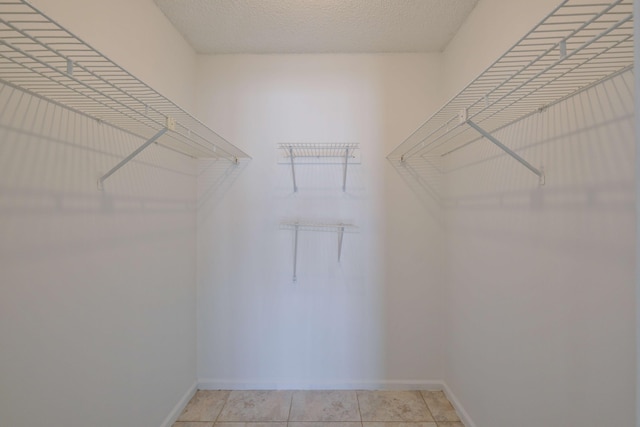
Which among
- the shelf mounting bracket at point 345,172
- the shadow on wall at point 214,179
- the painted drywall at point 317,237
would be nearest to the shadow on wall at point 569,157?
the painted drywall at point 317,237

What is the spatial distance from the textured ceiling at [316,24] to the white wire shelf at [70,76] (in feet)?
2.23

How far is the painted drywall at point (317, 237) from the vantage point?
84.4 inches

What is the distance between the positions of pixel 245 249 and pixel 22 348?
1.31 meters

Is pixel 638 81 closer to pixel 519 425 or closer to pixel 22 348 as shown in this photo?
pixel 519 425

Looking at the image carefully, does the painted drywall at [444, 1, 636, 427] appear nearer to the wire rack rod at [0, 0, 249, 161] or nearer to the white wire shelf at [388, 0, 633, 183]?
the white wire shelf at [388, 0, 633, 183]

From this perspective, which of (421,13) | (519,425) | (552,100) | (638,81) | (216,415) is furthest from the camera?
(216,415)

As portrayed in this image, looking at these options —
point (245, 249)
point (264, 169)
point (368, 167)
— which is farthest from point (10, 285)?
point (368, 167)

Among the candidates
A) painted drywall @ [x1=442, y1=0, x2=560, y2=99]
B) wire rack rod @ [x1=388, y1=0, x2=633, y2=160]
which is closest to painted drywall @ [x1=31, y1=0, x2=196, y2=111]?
wire rack rod @ [x1=388, y1=0, x2=633, y2=160]

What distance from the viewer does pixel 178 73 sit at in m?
1.92

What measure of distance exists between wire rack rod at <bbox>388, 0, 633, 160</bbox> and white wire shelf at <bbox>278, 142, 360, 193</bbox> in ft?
2.41

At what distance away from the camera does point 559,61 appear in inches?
27.1

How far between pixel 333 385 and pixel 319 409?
234mm

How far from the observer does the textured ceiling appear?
167 cm

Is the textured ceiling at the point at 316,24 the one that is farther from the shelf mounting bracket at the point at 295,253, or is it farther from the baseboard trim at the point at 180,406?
the baseboard trim at the point at 180,406
